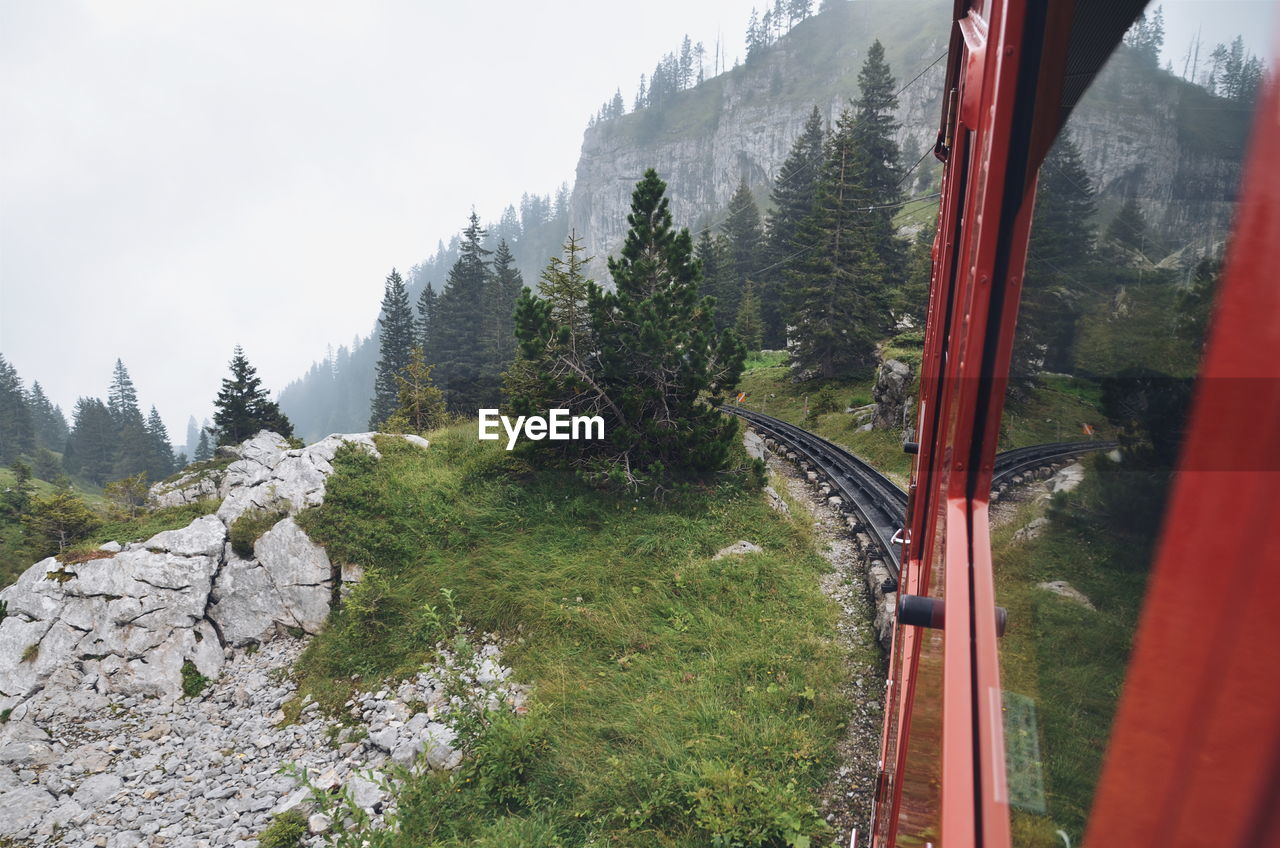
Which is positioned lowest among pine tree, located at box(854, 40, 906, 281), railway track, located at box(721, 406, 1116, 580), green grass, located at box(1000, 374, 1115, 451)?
railway track, located at box(721, 406, 1116, 580)

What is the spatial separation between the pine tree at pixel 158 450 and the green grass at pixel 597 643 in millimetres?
61424

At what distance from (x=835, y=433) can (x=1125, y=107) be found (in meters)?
18.4

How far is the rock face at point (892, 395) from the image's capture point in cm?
1506

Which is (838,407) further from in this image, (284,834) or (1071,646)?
(1071,646)

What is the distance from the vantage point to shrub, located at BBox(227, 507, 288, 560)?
10.5 metres

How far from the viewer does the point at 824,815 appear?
14.9 ft

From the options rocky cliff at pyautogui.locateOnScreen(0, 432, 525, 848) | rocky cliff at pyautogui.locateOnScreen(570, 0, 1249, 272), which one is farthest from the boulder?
rocky cliff at pyautogui.locateOnScreen(570, 0, 1249, 272)

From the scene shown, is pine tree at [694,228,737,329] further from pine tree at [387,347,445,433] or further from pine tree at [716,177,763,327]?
pine tree at [387,347,445,433]

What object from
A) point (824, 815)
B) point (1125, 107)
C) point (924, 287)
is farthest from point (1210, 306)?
point (924, 287)

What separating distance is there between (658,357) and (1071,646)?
9992mm

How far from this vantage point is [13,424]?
58.4 metres

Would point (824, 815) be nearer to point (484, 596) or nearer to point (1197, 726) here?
point (1197, 726)

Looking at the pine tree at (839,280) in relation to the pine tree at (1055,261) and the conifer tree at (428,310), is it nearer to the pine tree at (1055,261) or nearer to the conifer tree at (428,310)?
the pine tree at (1055,261)

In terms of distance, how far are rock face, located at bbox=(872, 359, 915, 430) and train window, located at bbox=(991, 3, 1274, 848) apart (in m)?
14.3
